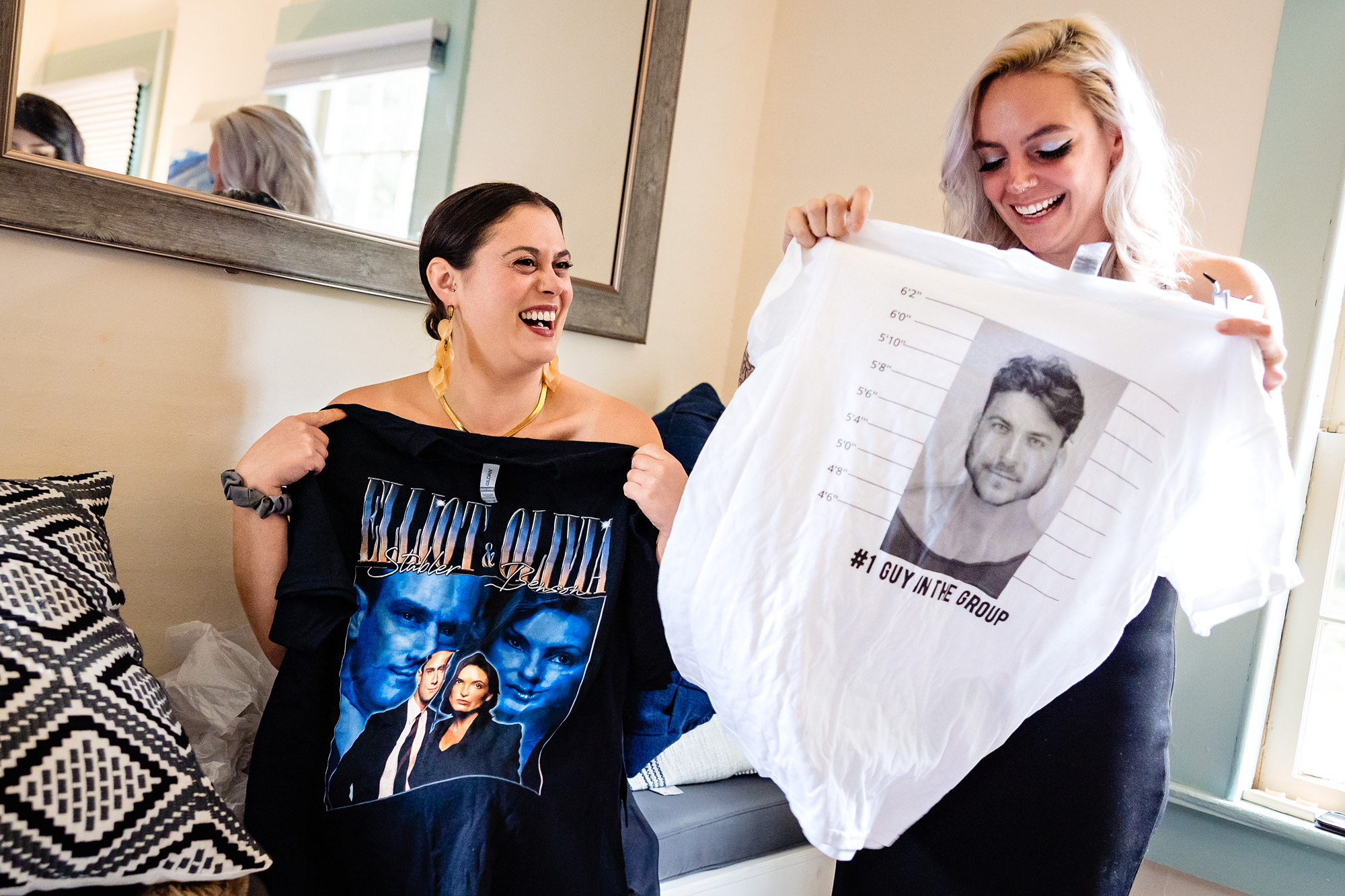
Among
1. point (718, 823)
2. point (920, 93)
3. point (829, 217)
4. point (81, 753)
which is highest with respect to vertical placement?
point (920, 93)

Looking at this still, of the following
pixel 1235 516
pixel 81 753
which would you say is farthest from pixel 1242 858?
pixel 81 753

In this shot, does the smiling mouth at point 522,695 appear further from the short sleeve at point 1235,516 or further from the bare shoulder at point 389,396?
the short sleeve at point 1235,516

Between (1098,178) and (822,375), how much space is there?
0.44 m

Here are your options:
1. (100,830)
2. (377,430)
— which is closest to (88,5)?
(377,430)

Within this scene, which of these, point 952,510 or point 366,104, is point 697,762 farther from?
point 366,104

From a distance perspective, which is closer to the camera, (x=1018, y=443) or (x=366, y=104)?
(x=1018, y=443)

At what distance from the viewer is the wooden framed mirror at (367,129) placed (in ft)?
3.96

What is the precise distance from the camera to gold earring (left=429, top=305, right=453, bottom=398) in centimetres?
134

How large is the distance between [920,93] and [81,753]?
1882 millimetres

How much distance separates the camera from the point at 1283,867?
1455 mm

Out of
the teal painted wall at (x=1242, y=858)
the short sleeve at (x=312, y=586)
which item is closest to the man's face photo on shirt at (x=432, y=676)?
the short sleeve at (x=312, y=586)

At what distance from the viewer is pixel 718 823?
4.96 ft

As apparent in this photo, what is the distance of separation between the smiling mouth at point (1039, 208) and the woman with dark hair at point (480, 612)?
0.51 m

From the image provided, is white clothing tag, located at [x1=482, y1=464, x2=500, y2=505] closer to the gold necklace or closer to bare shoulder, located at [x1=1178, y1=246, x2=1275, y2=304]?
the gold necklace
